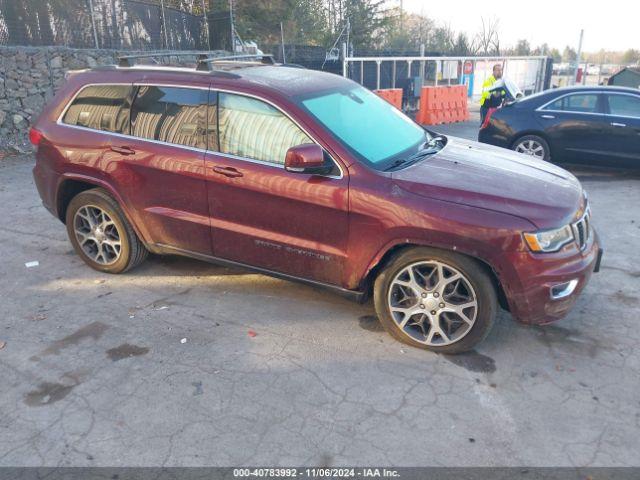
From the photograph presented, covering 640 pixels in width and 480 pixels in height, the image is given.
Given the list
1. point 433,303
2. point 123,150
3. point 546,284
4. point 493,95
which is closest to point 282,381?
point 433,303

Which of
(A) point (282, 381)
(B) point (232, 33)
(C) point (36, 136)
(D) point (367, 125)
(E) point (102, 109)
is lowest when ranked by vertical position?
(A) point (282, 381)

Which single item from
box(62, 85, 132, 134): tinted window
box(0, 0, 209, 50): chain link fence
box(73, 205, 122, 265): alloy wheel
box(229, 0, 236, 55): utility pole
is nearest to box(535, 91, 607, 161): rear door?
box(62, 85, 132, 134): tinted window

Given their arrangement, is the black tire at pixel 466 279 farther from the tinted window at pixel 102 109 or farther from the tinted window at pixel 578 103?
the tinted window at pixel 578 103

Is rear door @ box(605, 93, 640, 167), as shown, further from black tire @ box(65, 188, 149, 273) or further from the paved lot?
black tire @ box(65, 188, 149, 273)

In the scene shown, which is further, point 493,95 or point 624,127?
point 493,95

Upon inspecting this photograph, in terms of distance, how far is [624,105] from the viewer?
8.27 meters

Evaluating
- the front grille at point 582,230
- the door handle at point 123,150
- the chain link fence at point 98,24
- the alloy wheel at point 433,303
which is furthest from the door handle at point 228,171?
the chain link fence at point 98,24

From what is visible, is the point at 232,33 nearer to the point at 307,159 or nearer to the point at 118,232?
the point at 118,232

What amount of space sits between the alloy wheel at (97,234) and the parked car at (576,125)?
689 cm

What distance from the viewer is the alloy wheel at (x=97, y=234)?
15.5 feet

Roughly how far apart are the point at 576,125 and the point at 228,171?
270 inches

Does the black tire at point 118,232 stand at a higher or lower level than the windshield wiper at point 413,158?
lower

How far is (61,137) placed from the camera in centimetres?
466

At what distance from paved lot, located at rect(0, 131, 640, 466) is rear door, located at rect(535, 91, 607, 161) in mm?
4302
